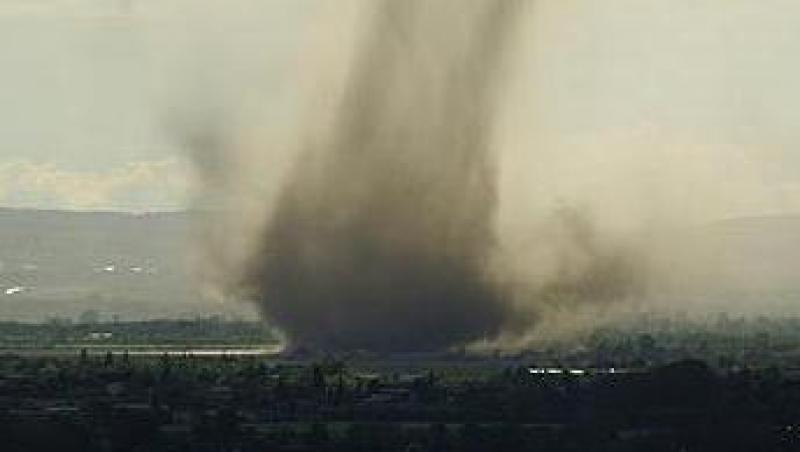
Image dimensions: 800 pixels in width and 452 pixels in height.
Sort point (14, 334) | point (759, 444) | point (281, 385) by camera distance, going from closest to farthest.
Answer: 1. point (759, 444)
2. point (281, 385)
3. point (14, 334)

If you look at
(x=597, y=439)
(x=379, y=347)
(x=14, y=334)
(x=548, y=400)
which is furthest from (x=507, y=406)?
(x=14, y=334)

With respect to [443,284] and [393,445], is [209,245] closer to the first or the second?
[443,284]

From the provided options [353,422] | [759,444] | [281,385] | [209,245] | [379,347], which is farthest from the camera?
[209,245]

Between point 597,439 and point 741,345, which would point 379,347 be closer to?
point 741,345

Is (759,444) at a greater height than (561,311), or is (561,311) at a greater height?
(561,311)

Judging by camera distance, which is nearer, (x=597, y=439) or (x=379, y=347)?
(x=597, y=439)

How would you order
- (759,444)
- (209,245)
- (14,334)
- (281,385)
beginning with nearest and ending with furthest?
1. (759,444)
2. (281,385)
3. (209,245)
4. (14,334)

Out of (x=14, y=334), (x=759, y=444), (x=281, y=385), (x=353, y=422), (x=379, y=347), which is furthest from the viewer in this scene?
(x=14, y=334)

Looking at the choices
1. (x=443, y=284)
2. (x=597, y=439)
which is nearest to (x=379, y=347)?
(x=443, y=284)

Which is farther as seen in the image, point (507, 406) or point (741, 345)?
point (741, 345)
